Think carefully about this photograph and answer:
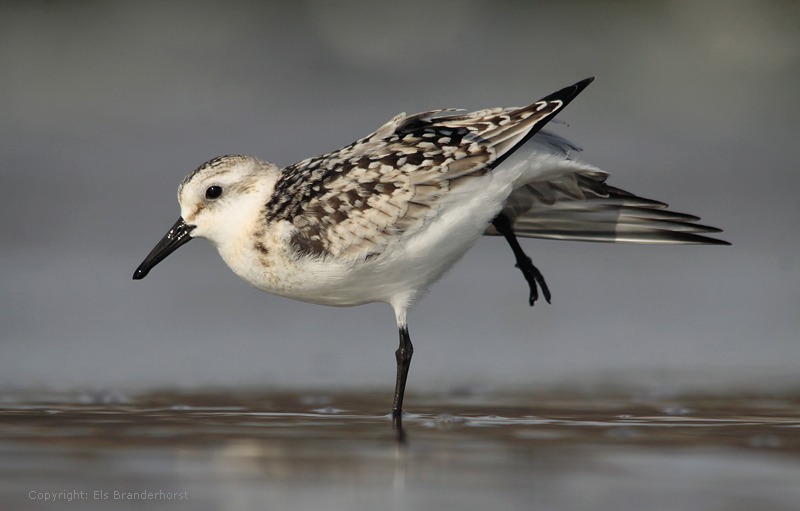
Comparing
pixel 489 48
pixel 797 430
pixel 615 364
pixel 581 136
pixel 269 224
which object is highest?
pixel 489 48

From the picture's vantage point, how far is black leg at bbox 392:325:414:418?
4.82 m

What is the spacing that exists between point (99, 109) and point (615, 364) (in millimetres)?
8855

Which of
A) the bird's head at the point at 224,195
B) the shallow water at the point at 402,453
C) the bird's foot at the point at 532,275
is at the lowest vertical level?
the shallow water at the point at 402,453

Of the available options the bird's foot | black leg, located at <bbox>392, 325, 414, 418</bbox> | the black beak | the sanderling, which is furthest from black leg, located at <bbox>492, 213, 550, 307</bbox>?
the black beak

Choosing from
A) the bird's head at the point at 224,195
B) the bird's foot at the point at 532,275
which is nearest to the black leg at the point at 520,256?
the bird's foot at the point at 532,275

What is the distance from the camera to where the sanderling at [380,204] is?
192 inches

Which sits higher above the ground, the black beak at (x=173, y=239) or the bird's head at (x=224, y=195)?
the bird's head at (x=224, y=195)

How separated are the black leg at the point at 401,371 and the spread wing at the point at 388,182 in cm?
63

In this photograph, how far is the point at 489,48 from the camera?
1496cm

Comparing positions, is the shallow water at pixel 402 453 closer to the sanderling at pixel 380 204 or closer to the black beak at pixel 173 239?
the sanderling at pixel 380 204

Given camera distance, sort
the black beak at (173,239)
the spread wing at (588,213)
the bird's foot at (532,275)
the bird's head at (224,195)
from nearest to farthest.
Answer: the bird's head at (224,195) → the black beak at (173,239) → the spread wing at (588,213) → the bird's foot at (532,275)

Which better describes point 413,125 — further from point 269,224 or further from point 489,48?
point 489,48

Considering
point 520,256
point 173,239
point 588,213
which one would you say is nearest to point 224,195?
point 173,239

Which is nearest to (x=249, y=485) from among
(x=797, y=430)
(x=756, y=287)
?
(x=797, y=430)
